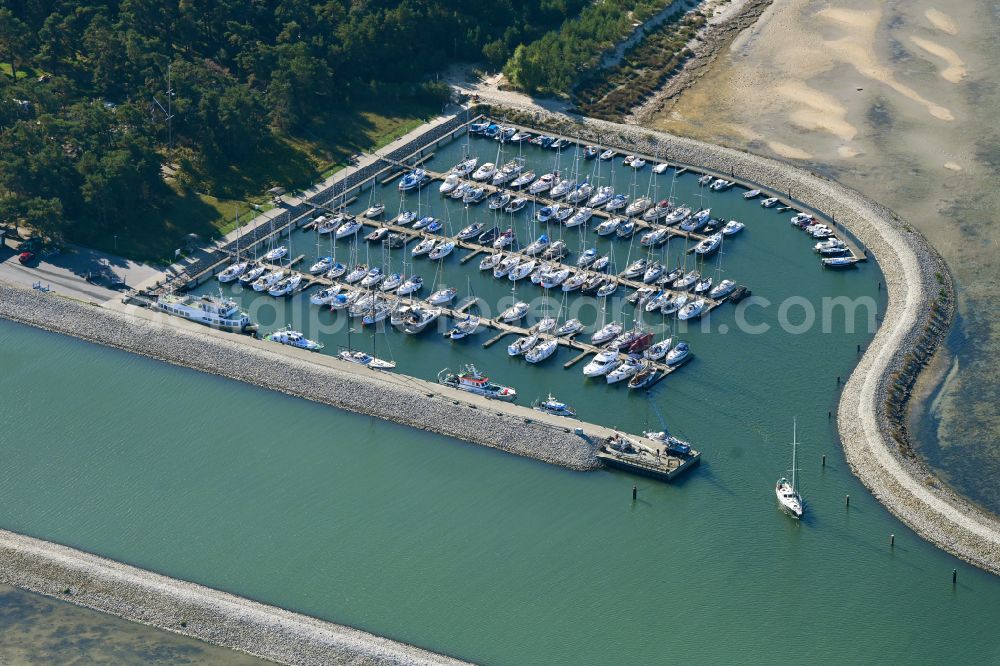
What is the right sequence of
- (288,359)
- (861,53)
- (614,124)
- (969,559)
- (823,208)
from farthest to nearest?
(861,53) → (614,124) → (823,208) → (288,359) → (969,559)

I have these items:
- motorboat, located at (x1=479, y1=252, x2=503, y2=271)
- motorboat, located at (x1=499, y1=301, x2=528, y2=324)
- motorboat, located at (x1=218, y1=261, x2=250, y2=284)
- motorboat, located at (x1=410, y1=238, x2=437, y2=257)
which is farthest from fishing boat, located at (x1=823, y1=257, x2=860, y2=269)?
motorboat, located at (x1=218, y1=261, x2=250, y2=284)

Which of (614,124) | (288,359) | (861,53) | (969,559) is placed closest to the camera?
(969,559)

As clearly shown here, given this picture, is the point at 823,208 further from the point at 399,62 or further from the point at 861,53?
the point at 399,62

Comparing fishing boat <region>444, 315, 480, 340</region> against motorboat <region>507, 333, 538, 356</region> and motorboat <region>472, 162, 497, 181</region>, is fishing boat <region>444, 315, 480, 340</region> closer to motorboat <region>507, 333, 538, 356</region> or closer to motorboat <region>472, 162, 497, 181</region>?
motorboat <region>507, 333, 538, 356</region>

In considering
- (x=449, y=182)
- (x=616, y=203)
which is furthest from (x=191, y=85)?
(x=616, y=203)

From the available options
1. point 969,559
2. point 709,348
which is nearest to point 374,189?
point 709,348

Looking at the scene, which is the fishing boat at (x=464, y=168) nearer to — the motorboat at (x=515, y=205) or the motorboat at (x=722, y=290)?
the motorboat at (x=515, y=205)

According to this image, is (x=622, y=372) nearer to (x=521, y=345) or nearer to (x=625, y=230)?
(x=521, y=345)
